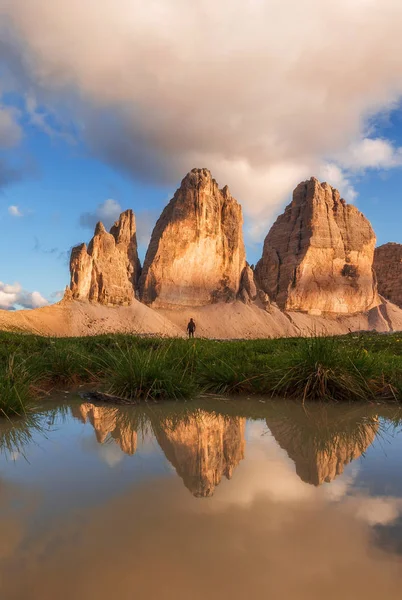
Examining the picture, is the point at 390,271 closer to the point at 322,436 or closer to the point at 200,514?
the point at 322,436

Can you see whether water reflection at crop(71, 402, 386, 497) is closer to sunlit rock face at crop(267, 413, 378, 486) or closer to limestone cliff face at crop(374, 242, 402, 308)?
sunlit rock face at crop(267, 413, 378, 486)

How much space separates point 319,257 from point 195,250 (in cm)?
2823

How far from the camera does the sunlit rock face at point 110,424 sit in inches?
134

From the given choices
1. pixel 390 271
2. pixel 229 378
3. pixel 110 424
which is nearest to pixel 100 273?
pixel 229 378

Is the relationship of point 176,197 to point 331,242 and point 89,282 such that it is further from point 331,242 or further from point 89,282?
point 331,242

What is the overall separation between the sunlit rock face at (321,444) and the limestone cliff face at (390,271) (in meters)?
116

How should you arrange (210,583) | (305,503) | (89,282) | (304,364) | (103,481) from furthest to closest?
1. (89,282)
2. (304,364)
3. (103,481)
4. (305,503)
5. (210,583)

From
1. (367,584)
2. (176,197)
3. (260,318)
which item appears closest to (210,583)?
(367,584)

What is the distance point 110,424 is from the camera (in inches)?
161

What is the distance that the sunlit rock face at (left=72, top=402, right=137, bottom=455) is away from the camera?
3.41 metres

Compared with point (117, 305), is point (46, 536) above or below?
below

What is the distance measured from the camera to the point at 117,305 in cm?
6662

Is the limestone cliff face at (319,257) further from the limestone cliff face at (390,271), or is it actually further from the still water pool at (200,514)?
the still water pool at (200,514)

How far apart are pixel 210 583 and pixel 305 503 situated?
840 mm
